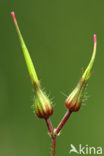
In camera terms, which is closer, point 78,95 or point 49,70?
point 78,95

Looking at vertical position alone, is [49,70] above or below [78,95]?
below

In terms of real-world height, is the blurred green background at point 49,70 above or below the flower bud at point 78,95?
below

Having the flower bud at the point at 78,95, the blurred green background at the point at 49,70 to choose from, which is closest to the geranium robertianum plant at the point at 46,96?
the flower bud at the point at 78,95

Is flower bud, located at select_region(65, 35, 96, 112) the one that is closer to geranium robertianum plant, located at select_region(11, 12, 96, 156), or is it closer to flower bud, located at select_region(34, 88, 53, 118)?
geranium robertianum plant, located at select_region(11, 12, 96, 156)

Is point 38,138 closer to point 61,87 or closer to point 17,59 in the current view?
point 61,87

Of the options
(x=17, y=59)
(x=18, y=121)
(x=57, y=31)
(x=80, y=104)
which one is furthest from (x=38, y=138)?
(x=80, y=104)

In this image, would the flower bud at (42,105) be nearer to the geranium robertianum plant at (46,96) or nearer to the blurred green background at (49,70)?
the geranium robertianum plant at (46,96)

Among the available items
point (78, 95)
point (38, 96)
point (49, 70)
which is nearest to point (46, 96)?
point (38, 96)

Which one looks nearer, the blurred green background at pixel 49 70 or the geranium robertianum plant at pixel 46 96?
the geranium robertianum plant at pixel 46 96

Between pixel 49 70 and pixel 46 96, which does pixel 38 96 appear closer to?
pixel 46 96
